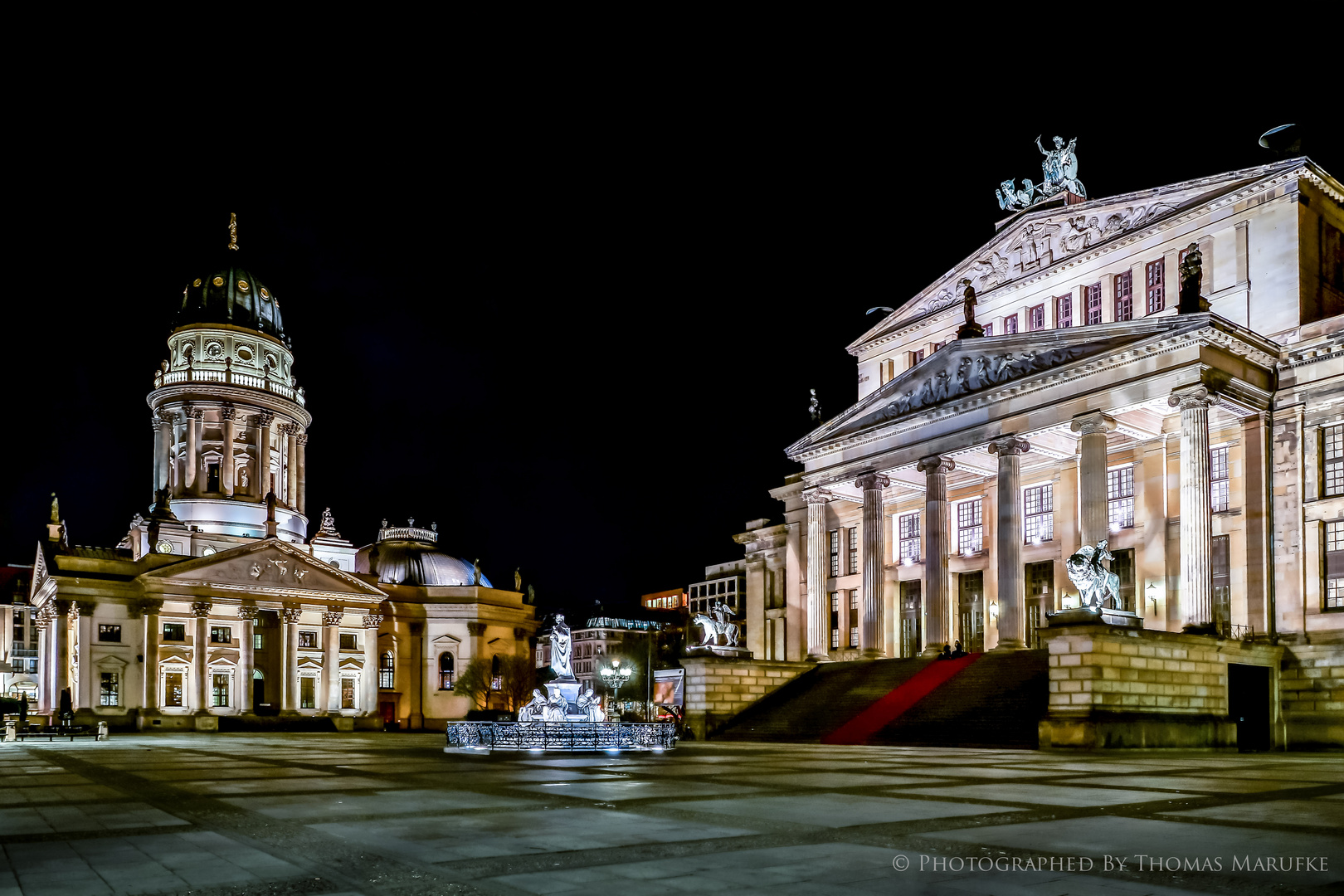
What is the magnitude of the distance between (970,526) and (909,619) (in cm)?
625

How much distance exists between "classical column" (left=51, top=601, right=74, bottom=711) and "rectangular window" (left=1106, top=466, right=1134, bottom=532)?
2808 inches

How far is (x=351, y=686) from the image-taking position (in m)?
96.9

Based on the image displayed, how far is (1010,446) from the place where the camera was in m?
47.8

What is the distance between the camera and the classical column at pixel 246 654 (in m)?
89.2

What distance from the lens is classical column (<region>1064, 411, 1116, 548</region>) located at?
43.0 m

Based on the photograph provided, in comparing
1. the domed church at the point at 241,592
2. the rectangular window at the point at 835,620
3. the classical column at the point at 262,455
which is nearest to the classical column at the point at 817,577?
the rectangular window at the point at 835,620

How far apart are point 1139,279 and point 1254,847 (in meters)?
42.7

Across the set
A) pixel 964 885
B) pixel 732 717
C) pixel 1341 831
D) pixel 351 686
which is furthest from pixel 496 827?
pixel 351 686

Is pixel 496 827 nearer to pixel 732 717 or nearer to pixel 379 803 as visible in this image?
pixel 379 803

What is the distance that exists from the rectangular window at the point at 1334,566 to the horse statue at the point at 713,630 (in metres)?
23.1

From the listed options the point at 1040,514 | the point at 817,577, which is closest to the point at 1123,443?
the point at 1040,514

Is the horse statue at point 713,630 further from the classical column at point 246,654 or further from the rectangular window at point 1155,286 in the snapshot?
the classical column at point 246,654

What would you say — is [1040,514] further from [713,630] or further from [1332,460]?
[713,630]

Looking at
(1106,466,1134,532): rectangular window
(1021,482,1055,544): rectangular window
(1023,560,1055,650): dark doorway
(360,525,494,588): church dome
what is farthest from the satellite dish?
(360,525,494,588): church dome
